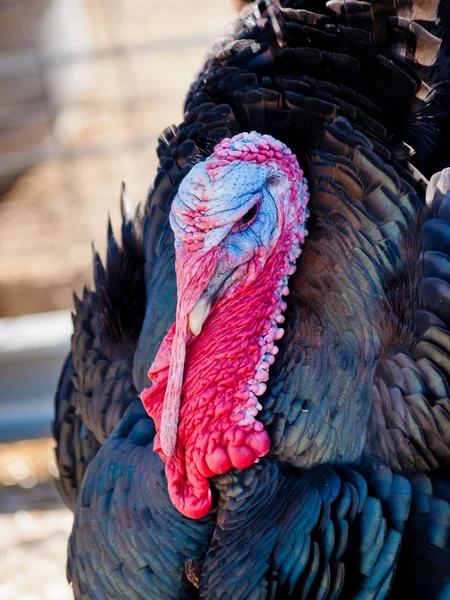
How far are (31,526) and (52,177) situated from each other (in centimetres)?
231

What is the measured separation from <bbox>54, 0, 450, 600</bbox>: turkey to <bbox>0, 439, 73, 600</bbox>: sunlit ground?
129 centimetres

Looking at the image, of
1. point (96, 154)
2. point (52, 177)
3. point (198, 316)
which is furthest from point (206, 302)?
point (52, 177)

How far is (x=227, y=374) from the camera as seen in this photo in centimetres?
166

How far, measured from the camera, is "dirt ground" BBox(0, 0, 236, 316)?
429 cm

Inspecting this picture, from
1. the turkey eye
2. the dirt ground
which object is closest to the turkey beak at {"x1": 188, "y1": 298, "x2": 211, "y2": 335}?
the turkey eye

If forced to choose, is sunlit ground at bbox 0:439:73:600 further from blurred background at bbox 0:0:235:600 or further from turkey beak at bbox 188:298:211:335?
turkey beak at bbox 188:298:211:335

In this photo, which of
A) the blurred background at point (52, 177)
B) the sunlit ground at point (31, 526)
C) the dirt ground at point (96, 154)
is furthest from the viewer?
the dirt ground at point (96, 154)

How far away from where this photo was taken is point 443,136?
1872 millimetres

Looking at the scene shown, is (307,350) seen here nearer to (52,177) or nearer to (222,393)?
(222,393)

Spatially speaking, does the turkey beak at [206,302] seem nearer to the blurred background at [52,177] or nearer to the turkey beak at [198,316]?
the turkey beak at [198,316]

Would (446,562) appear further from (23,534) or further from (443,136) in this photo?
(23,534)

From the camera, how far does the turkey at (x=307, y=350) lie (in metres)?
1.55

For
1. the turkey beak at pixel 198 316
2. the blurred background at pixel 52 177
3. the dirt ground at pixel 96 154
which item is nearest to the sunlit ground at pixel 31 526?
the blurred background at pixel 52 177

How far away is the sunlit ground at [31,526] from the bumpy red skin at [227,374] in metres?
1.45
